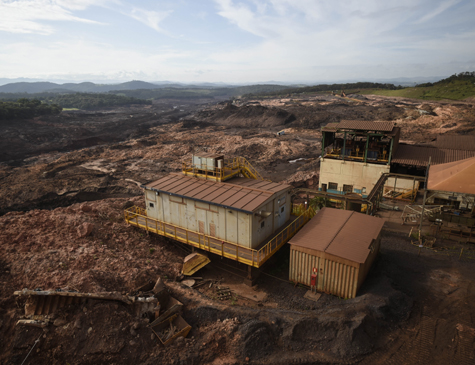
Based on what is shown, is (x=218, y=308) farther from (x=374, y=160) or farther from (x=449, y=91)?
(x=449, y=91)

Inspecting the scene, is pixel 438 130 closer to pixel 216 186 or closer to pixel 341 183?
pixel 341 183

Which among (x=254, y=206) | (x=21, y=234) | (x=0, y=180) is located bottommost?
(x=0, y=180)

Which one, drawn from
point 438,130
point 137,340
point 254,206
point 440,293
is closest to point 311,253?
point 254,206

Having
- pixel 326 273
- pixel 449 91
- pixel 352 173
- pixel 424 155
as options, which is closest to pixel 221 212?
pixel 326 273

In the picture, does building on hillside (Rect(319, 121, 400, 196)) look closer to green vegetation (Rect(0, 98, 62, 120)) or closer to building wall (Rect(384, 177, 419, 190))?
building wall (Rect(384, 177, 419, 190))

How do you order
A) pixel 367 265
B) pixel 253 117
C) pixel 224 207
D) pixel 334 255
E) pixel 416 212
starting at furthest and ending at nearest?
pixel 253 117
pixel 416 212
pixel 224 207
pixel 367 265
pixel 334 255
